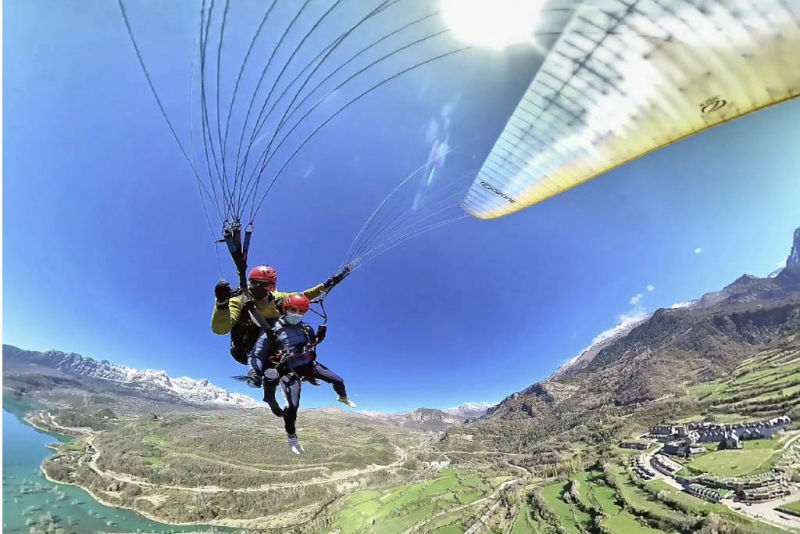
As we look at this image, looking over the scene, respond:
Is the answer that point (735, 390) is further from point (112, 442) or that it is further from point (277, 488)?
point (112, 442)

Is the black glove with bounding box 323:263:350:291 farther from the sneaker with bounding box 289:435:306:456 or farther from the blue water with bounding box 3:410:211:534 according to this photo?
the blue water with bounding box 3:410:211:534

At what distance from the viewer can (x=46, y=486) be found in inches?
3610

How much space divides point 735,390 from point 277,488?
12933 centimetres

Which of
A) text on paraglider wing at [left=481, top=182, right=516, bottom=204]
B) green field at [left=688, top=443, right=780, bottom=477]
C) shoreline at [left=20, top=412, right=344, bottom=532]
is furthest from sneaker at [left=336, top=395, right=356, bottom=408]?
shoreline at [left=20, top=412, right=344, bottom=532]

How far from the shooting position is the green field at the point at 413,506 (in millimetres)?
76000

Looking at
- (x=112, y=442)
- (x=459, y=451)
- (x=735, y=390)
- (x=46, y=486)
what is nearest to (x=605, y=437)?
(x=735, y=390)

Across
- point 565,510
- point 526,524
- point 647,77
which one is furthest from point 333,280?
point 565,510

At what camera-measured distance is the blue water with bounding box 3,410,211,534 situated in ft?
243

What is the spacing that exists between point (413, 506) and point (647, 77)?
9824 cm

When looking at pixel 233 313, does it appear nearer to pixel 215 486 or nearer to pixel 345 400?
pixel 345 400

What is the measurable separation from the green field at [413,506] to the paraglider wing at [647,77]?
80.5 metres

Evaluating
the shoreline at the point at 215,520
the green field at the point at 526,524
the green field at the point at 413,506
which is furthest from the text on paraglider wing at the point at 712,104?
the shoreline at the point at 215,520

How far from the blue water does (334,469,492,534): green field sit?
3312cm

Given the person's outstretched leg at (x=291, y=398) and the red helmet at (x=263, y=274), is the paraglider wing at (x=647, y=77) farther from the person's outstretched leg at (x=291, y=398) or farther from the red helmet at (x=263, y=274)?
the person's outstretched leg at (x=291, y=398)
